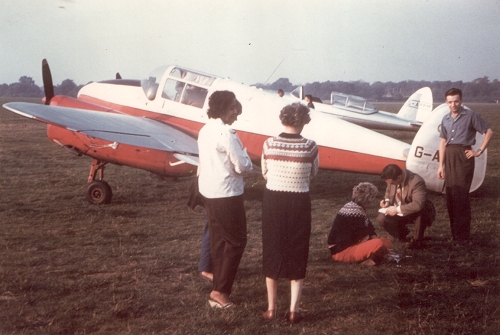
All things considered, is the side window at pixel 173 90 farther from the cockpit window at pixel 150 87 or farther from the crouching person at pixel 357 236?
the crouching person at pixel 357 236

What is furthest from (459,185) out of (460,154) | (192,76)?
(192,76)

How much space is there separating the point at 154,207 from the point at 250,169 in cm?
436

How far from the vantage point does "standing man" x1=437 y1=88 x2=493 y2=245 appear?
5719mm

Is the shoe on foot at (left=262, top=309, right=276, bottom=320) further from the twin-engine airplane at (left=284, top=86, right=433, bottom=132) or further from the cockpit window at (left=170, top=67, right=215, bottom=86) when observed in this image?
the twin-engine airplane at (left=284, top=86, right=433, bottom=132)

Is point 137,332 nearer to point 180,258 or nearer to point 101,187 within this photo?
point 180,258

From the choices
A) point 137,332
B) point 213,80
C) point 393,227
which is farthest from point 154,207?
point 137,332

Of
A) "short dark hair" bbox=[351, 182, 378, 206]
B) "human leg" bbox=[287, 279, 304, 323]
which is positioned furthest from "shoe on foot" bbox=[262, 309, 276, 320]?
"short dark hair" bbox=[351, 182, 378, 206]

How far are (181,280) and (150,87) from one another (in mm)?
5167

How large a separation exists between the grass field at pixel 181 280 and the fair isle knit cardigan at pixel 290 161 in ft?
3.57

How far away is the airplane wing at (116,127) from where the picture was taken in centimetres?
695

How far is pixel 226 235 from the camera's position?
3809 mm

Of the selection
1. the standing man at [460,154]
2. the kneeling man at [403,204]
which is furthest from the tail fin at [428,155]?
the kneeling man at [403,204]

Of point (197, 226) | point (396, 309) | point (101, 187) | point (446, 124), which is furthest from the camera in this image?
point (101, 187)

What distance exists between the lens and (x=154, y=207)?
25.5 feet
